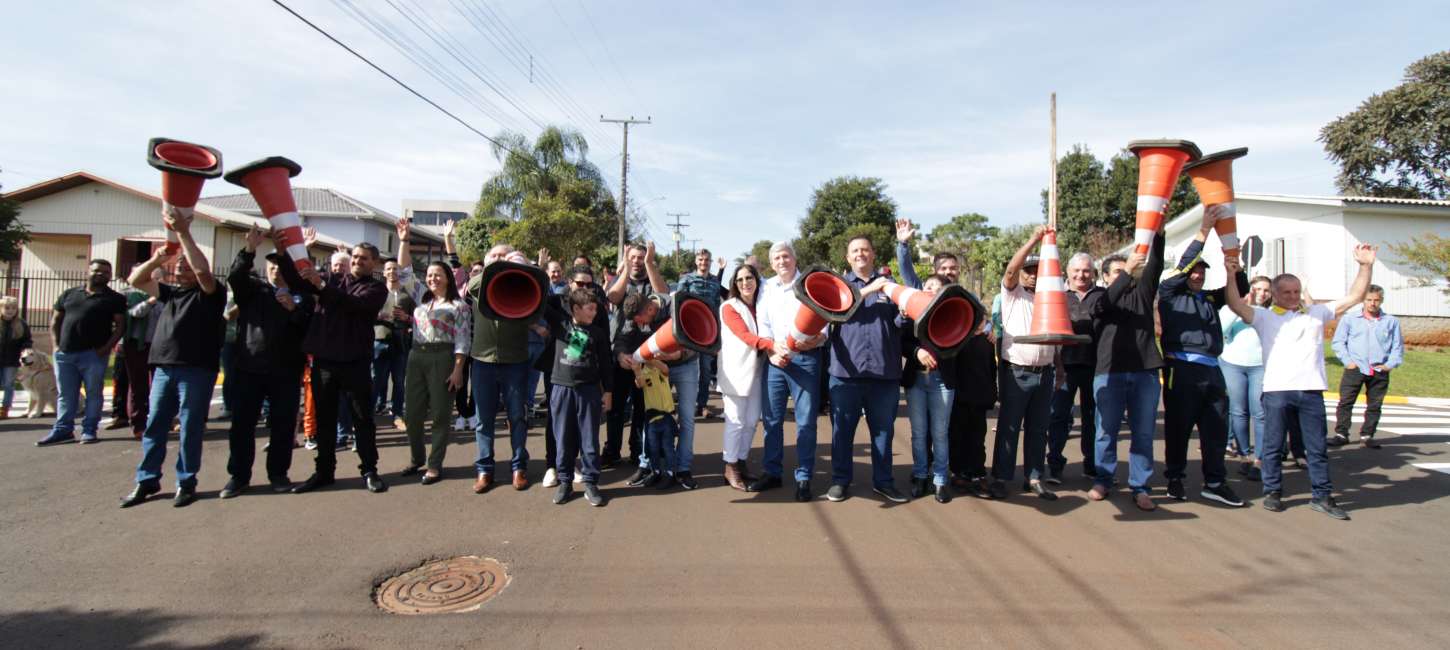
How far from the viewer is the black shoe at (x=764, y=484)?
568 cm

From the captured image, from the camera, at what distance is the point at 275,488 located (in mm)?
5582

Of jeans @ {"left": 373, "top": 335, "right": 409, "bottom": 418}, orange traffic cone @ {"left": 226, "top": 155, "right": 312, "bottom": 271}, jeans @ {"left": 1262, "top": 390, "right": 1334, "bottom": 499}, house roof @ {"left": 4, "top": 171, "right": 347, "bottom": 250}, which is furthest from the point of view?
house roof @ {"left": 4, "top": 171, "right": 347, "bottom": 250}

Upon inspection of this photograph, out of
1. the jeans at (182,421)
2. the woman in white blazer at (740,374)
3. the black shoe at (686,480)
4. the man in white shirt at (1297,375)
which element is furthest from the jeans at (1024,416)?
the jeans at (182,421)

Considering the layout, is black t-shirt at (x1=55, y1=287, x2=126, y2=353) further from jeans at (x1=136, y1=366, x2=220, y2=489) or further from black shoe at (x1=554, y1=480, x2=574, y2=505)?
black shoe at (x1=554, y1=480, x2=574, y2=505)

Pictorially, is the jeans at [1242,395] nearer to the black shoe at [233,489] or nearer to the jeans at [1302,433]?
the jeans at [1302,433]

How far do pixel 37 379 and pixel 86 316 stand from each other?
2.32 m

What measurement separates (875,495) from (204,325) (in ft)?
17.7

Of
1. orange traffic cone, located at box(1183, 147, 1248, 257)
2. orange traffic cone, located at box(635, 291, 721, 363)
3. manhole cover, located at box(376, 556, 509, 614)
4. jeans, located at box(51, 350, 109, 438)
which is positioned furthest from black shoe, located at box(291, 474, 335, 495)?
orange traffic cone, located at box(1183, 147, 1248, 257)

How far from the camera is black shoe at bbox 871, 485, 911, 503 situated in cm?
541

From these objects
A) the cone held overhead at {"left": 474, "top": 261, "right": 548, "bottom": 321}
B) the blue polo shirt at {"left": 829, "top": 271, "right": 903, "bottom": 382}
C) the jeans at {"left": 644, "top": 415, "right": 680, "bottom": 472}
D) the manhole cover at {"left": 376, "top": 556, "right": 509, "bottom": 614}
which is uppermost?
the cone held overhead at {"left": 474, "top": 261, "right": 548, "bottom": 321}

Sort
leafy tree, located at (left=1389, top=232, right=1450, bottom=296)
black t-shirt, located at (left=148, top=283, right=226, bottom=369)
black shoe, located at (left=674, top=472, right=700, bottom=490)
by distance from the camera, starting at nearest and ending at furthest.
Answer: black t-shirt, located at (left=148, top=283, right=226, bottom=369), black shoe, located at (left=674, top=472, right=700, bottom=490), leafy tree, located at (left=1389, top=232, right=1450, bottom=296)

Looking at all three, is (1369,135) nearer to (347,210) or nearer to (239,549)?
(239,549)

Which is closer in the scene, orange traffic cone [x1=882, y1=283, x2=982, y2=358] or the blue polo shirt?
orange traffic cone [x1=882, y1=283, x2=982, y2=358]

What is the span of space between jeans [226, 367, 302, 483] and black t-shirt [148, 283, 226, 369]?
29 centimetres
